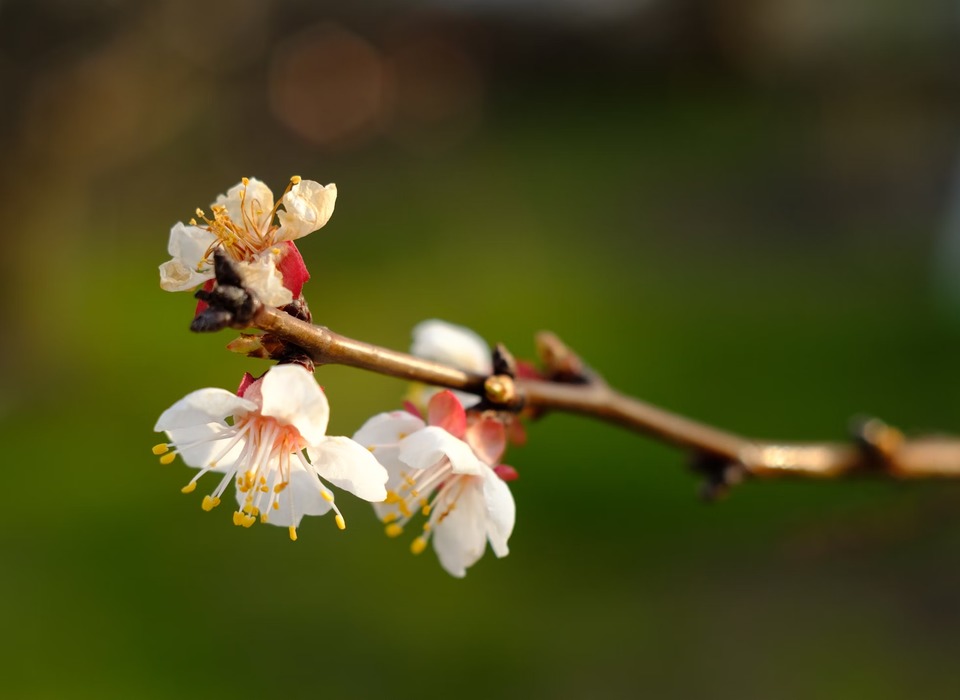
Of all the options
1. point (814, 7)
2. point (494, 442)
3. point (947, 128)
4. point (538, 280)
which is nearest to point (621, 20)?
point (814, 7)

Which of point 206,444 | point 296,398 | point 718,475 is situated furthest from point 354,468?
point 718,475

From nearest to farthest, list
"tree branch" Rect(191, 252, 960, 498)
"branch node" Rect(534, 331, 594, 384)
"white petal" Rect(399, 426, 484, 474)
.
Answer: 1. "tree branch" Rect(191, 252, 960, 498)
2. "white petal" Rect(399, 426, 484, 474)
3. "branch node" Rect(534, 331, 594, 384)

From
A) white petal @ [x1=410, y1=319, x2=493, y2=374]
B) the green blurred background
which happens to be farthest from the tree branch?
the green blurred background

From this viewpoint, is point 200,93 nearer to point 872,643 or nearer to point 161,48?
point 161,48

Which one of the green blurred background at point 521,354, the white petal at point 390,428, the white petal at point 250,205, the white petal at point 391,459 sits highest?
the green blurred background at point 521,354

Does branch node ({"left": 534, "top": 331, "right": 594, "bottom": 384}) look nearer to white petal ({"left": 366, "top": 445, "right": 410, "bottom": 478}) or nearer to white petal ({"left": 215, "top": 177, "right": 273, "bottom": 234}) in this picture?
white petal ({"left": 366, "top": 445, "right": 410, "bottom": 478})

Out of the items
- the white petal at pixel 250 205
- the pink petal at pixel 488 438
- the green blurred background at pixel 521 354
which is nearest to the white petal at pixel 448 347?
the pink petal at pixel 488 438

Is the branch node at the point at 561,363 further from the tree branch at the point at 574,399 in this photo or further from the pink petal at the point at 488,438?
the pink petal at the point at 488,438
